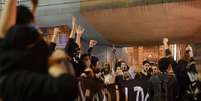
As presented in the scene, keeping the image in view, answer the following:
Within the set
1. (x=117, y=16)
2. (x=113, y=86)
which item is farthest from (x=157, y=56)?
(x=113, y=86)

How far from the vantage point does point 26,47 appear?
1.66 metres

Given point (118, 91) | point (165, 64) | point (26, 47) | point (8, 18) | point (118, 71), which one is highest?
point (8, 18)

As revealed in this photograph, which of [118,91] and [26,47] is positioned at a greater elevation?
[26,47]

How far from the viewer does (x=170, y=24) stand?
705cm

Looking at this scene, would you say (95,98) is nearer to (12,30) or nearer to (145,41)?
(145,41)

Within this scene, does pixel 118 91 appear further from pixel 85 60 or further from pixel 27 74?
pixel 27 74

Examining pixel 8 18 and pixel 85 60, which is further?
pixel 85 60

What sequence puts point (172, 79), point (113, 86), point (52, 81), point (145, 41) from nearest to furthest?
point (52, 81) → point (172, 79) → point (113, 86) → point (145, 41)

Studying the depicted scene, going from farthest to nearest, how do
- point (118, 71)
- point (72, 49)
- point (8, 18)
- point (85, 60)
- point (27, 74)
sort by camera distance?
point (118, 71) < point (85, 60) < point (72, 49) < point (8, 18) < point (27, 74)

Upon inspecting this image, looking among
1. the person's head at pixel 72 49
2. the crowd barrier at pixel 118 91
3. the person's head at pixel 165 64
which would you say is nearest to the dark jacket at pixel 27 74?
the person's head at pixel 72 49

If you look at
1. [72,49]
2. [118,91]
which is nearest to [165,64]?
[118,91]

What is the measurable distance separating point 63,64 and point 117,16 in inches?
217

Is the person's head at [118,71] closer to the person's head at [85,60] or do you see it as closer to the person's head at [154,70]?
the person's head at [154,70]

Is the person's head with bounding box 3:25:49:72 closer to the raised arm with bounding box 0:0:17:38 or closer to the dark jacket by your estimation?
the dark jacket
